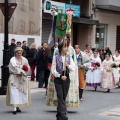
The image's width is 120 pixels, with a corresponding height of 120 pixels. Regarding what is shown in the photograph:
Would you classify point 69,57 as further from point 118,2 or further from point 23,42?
point 118,2

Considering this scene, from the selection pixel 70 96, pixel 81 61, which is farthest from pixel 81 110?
pixel 81 61

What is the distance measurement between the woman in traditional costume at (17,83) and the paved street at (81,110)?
33cm

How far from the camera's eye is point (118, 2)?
94.3ft

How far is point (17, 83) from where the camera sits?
10.6m

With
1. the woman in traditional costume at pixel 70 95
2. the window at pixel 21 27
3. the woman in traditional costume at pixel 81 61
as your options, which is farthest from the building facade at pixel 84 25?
the woman in traditional costume at pixel 70 95

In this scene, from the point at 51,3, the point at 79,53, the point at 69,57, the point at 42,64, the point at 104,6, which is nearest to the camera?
the point at 69,57

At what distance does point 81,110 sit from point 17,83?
6.65ft

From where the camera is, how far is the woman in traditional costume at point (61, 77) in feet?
30.8

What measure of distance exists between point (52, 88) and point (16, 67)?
1.10 m

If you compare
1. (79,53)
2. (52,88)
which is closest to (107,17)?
(79,53)

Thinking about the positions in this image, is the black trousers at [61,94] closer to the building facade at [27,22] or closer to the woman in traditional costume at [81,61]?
the woman in traditional costume at [81,61]

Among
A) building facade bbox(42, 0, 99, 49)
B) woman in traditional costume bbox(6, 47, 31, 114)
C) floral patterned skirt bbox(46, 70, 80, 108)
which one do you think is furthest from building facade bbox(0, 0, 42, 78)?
floral patterned skirt bbox(46, 70, 80, 108)

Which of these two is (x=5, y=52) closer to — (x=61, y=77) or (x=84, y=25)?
(x=61, y=77)

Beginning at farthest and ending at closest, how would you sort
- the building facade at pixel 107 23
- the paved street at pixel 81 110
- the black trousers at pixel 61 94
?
the building facade at pixel 107 23 → the paved street at pixel 81 110 → the black trousers at pixel 61 94
